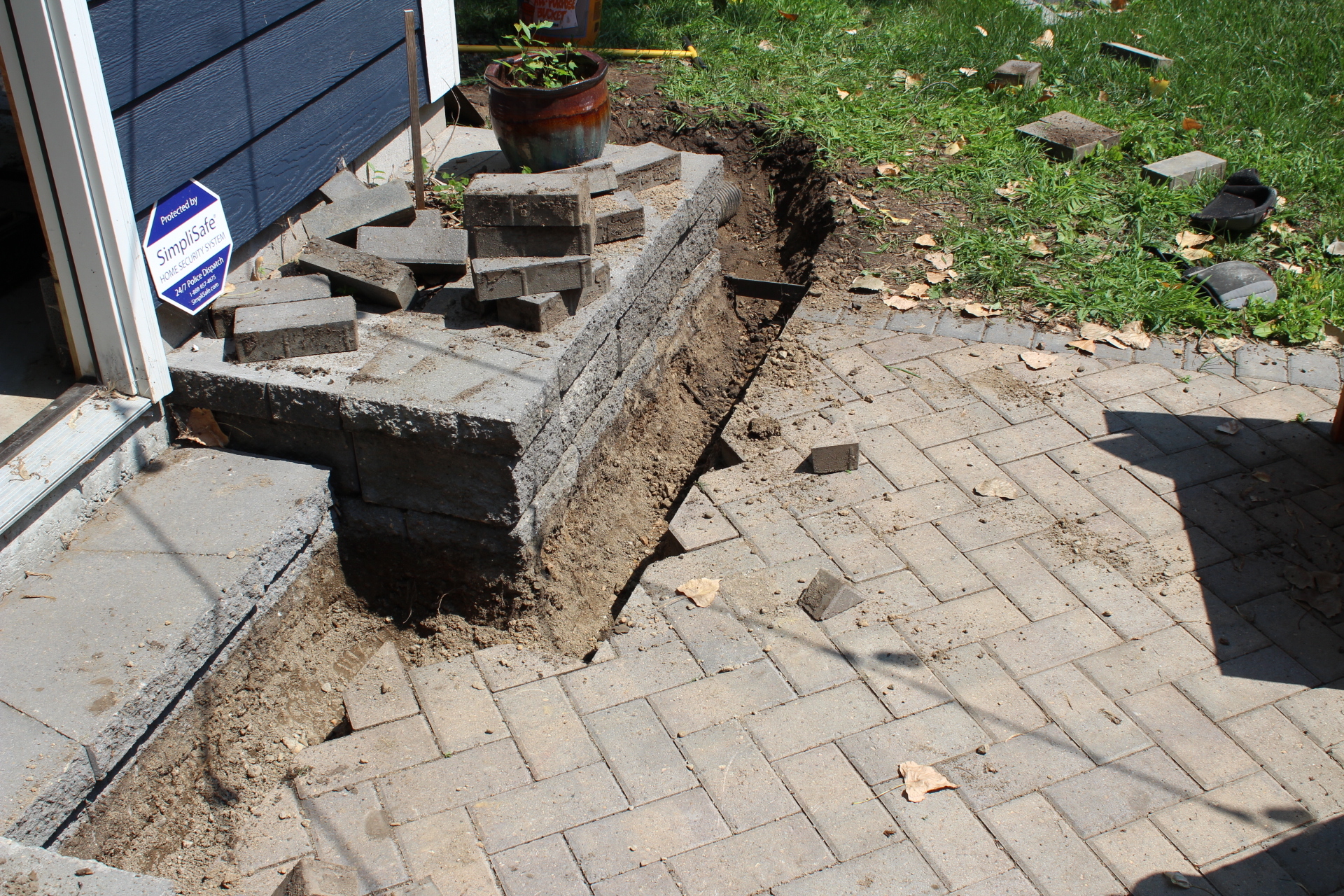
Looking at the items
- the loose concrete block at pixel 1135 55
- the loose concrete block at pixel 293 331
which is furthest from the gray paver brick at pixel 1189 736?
the loose concrete block at pixel 1135 55

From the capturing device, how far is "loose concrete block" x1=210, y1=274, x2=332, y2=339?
4008 mm

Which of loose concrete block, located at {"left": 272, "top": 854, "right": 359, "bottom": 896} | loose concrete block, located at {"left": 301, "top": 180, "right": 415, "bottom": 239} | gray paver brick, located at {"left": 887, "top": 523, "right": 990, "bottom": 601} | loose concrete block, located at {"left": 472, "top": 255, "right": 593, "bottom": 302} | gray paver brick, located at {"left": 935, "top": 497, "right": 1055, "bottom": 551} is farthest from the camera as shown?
loose concrete block, located at {"left": 301, "top": 180, "right": 415, "bottom": 239}

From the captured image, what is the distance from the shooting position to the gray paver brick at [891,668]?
3428 millimetres

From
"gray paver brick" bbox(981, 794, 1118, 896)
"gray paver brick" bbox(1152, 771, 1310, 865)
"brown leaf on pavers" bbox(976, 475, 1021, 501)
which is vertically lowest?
"gray paver brick" bbox(981, 794, 1118, 896)

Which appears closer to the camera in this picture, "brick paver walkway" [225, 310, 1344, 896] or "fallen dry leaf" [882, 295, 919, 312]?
"brick paver walkway" [225, 310, 1344, 896]

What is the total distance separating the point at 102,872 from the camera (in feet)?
7.66

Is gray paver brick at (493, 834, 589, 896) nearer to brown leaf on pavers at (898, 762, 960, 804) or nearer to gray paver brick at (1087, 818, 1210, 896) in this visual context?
brown leaf on pavers at (898, 762, 960, 804)

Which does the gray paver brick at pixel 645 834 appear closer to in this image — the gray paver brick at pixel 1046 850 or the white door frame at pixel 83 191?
the gray paver brick at pixel 1046 850

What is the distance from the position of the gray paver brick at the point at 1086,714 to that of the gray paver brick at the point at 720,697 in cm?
87

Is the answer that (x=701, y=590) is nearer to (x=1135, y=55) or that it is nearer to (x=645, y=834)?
(x=645, y=834)

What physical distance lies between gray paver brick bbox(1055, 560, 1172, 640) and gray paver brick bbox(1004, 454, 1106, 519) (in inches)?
12.6

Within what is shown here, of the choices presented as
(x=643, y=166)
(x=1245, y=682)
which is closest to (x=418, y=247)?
(x=643, y=166)

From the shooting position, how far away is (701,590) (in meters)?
3.86

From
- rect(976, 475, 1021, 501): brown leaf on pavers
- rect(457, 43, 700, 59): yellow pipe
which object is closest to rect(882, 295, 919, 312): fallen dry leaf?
rect(976, 475, 1021, 501): brown leaf on pavers
